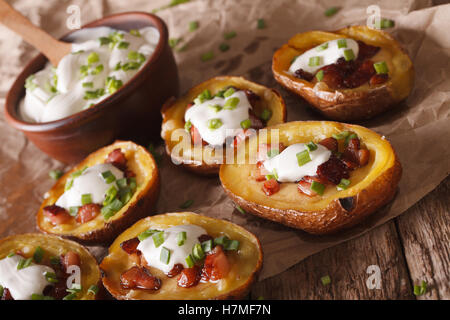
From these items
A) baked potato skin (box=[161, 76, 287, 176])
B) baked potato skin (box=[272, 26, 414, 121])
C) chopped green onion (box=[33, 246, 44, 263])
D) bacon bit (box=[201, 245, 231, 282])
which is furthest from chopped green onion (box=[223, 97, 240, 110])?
chopped green onion (box=[33, 246, 44, 263])

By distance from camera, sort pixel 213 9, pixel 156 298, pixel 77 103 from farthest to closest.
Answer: pixel 213 9 < pixel 77 103 < pixel 156 298

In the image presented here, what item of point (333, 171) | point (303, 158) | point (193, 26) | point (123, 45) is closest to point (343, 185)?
point (333, 171)

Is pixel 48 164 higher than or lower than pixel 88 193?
lower

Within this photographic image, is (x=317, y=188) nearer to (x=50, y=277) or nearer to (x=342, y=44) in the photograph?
(x=342, y=44)

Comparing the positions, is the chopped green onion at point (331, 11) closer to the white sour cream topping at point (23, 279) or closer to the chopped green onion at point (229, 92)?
the chopped green onion at point (229, 92)

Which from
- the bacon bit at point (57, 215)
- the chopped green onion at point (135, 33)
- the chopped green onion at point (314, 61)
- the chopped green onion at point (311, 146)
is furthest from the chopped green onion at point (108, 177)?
the chopped green onion at point (314, 61)

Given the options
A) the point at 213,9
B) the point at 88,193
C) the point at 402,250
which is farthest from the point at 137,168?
the point at 213,9
